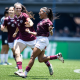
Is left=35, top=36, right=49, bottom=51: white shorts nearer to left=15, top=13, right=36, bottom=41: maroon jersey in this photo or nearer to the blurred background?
left=15, top=13, right=36, bottom=41: maroon jersey

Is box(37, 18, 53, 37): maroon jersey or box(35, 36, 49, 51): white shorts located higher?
box(37, 18, 53, 37): maroon jersey

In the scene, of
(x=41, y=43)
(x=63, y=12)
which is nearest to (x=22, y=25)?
(x=41, y=43)

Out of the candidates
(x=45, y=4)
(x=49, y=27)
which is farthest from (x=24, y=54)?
(x=45, y=4)

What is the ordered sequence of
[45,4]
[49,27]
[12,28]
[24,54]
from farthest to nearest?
[45,4]
[24,54]
[12,28]
[49,27]

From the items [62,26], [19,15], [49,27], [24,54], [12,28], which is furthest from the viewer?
[62,26]

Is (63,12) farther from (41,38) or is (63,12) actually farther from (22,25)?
(41,38)

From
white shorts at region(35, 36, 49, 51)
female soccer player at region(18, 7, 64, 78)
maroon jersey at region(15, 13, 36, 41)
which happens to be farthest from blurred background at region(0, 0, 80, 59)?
white shorts at region(35, 36, 49, 51)

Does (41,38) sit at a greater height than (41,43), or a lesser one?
greater

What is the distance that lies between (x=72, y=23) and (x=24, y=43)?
782 inches

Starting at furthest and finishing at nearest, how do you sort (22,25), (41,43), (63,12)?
(63,12)
(22,25)
(41,43)

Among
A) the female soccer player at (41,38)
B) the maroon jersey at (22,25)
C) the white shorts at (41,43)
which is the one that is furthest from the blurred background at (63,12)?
the white shorts at (41,43)

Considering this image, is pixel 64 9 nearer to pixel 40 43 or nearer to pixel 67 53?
pixel 67 53

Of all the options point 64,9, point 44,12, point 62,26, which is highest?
point 44,12

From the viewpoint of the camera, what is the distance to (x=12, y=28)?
27.1 feet
